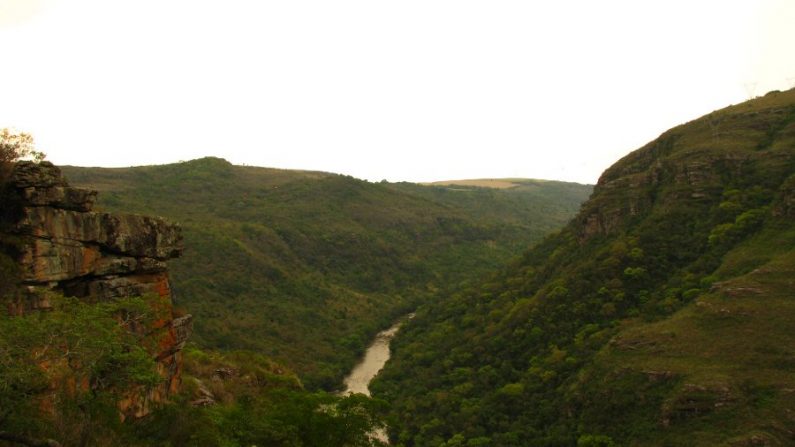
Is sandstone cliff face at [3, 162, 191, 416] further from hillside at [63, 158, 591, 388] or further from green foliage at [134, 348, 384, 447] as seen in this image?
hillside at [63, 158, 591, 388]

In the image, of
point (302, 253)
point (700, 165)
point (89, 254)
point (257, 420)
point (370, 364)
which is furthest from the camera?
point (302, 253)

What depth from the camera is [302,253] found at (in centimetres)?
14750

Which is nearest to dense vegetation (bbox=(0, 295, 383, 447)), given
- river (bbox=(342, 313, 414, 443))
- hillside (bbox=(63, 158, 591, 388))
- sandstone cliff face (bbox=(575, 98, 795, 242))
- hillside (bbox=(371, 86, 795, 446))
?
hillside (bbox=(371, 86, 795, 446))

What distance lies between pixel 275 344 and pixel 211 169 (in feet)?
339

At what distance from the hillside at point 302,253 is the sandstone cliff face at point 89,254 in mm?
61529

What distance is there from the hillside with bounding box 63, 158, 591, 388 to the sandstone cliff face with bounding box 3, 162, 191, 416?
61.5m

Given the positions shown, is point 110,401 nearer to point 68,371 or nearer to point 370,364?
point 68,371

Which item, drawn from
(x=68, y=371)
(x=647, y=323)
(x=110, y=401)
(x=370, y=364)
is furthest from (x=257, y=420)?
(x=370, y=364)

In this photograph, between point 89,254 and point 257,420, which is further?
point 257,420

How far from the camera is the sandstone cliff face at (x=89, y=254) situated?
26.7 m

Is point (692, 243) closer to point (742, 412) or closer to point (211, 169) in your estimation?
point (742, 412)

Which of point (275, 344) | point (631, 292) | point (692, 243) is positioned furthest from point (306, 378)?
point (692, 243)

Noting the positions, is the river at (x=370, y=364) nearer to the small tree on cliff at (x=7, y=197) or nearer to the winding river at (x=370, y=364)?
the winding river at (x=370, y=364)

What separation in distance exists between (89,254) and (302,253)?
390 feet
